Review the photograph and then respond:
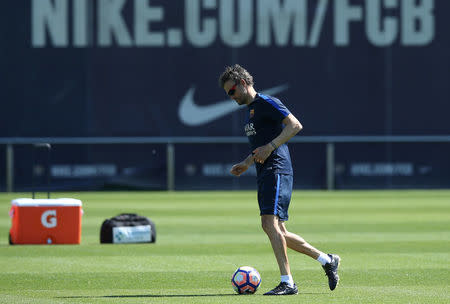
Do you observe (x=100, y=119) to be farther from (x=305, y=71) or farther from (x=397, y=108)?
(x=397, y=108)

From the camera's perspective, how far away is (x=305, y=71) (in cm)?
3123

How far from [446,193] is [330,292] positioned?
69.8 ft

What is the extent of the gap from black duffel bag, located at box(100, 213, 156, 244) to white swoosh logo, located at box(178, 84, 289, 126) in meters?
15.6

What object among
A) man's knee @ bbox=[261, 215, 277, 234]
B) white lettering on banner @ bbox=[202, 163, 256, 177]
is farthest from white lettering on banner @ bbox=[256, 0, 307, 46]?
man's knee @ bbox=[261, 215, 277, 234]

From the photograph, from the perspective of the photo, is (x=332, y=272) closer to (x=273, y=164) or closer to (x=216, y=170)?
(x=273, y=164)

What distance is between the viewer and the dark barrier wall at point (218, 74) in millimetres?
30781

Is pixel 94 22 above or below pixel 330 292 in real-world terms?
above

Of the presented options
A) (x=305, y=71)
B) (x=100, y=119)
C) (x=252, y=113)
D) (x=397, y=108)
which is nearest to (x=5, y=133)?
(x=100, y=119)

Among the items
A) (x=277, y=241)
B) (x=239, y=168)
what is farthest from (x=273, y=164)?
(x=277, y=241)

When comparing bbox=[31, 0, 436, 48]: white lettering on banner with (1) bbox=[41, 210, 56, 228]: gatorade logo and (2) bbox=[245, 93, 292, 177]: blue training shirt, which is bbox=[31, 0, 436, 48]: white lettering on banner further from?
(2) bbox=[245, 93, 292, 177]: blue training shirt

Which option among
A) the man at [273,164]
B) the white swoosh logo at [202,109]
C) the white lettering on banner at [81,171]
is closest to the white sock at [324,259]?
the man at [273,164]

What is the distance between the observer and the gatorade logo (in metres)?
14.9

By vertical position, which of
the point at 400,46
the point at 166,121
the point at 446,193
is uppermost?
the point at 400,46

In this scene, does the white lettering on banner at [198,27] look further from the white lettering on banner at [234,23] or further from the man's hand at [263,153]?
the man's hand at [263,153]
